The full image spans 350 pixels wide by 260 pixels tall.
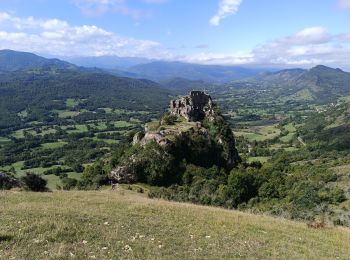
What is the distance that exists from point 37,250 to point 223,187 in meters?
58.1

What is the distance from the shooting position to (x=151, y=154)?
78688 millimetres

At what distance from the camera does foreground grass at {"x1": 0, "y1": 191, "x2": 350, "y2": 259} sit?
1580cm

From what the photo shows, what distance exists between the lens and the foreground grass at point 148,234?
15798 mm

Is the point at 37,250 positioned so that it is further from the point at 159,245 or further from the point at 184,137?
the point at 184,137

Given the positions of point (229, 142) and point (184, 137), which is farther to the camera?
point (229, 142)

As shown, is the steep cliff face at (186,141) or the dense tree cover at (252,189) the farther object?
the steep cliff face at (186,141)

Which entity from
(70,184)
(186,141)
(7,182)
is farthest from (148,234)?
(186,141)

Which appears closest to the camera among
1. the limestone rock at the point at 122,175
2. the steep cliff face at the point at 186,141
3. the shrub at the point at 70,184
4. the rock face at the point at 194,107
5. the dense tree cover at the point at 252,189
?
the shrub at the point at 70,184

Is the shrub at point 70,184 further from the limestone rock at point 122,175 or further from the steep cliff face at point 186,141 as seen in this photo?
the steep cliff face at point 186,141

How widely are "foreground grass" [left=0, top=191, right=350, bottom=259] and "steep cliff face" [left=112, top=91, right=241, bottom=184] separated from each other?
5014 cm

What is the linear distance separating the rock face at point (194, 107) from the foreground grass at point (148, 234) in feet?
277

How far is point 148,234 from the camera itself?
19047mm

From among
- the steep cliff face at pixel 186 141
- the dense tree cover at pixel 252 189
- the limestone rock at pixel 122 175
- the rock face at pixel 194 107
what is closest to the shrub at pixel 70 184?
the limestone rock at pixel 122 175

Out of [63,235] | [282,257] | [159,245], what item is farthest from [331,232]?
[63,235]
